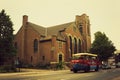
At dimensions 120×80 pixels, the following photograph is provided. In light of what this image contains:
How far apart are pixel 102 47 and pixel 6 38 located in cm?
3007

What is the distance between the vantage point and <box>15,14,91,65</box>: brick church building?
55.7 meters

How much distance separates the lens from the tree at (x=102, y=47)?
65438 millimetres

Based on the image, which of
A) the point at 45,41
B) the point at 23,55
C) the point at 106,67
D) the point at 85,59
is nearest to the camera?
the point at 85,59

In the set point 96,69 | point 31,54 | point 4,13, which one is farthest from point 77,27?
point 96,69

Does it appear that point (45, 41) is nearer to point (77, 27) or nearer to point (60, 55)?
point (60, 55)

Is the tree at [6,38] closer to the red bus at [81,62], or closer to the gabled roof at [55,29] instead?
the red bus at [81,62]

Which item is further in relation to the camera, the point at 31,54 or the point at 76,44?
the point at 76,44

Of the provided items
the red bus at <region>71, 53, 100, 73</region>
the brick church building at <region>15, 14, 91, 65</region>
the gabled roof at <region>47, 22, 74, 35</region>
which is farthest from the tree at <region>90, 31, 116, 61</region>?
the red bus at <region>71, 53, 100, 73</region>

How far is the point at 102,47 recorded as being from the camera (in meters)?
65.2

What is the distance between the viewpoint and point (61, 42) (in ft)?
192

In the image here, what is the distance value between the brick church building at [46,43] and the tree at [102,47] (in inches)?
197

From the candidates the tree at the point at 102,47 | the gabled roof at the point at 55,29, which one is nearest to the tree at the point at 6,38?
the gabled roof at the point at 55,29

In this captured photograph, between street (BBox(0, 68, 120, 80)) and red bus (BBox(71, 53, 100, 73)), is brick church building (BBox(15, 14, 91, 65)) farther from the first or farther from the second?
street (BBox(0, 68, 120, 80))

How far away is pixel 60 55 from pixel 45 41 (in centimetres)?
516
